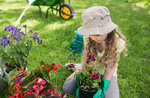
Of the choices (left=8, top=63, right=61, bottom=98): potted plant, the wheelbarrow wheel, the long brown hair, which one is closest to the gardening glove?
the long brown hair

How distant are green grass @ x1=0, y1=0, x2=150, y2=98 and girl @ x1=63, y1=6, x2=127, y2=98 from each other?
1.31 feet

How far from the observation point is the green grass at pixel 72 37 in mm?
2301

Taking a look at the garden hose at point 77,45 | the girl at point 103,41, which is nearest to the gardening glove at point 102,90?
the girl at point 103,41

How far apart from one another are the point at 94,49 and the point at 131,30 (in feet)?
7.25

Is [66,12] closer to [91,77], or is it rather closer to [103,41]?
[103,41]

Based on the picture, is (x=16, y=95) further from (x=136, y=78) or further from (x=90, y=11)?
(x=136, y=78)

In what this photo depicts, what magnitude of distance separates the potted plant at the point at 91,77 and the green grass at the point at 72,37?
0.64 metres

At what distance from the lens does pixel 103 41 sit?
5.75 ft

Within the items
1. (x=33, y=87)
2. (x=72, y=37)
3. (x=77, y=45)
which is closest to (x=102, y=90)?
(x=33, y=87)

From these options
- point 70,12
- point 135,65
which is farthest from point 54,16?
point 135,65

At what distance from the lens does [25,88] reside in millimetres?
1288

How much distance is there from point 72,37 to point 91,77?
1804mm

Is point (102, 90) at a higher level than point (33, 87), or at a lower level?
lower

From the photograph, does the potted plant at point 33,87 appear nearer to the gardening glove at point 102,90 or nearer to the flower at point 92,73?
the flower at point 92,73
